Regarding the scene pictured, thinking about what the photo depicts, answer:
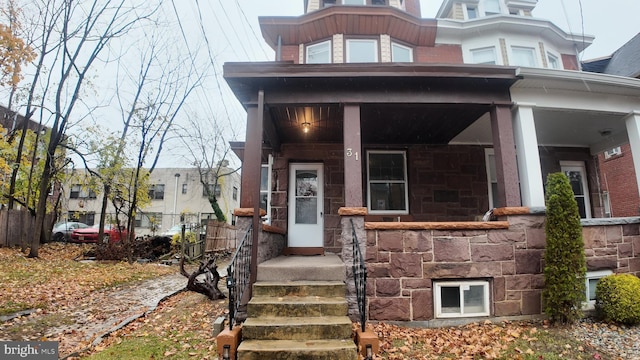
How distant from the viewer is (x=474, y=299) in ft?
13.6

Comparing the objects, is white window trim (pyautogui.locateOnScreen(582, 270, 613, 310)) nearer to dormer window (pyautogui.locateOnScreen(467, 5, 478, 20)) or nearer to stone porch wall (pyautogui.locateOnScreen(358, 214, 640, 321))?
stone porch wall (pyautogui.locateOnScreen(358, 214, 640, 321))

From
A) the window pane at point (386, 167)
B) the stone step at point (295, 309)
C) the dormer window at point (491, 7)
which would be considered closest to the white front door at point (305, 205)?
the window pane at point (386, 167)

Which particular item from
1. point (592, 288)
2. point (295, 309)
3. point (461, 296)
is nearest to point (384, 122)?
point (461, 296)

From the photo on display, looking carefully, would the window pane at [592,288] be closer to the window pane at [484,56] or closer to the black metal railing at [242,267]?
the black metal railing at [242,267]

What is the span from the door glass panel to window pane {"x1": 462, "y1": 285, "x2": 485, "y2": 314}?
3.22 metres

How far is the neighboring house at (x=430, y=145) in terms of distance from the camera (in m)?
4.11

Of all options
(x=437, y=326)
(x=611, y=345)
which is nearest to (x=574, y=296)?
(x=611, y=345)

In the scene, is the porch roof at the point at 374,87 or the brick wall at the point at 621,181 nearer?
the porch roof at the point at 374,87

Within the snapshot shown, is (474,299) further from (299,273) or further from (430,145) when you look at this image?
(430,145)

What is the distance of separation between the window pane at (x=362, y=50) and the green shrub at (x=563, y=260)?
15.6 feet

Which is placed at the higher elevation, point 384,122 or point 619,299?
point 384,122

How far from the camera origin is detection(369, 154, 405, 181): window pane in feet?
21.8

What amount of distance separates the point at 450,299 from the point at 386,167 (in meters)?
3.20

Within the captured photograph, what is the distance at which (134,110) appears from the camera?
12672 mm
